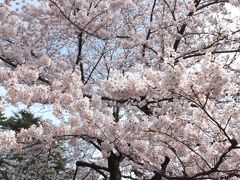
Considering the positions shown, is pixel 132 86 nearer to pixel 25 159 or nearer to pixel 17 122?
pixel 25 159

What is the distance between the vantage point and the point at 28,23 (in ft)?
32.0

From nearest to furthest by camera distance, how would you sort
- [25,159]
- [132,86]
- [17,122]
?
[132,86] < [25,159] < [17,122]

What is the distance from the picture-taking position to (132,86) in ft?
15.9

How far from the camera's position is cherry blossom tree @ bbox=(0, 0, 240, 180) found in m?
4.84

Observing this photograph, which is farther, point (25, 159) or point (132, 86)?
point (25, 159)

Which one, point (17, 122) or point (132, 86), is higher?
point (17, 122)

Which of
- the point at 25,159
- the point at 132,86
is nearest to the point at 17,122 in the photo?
the point at 25,159

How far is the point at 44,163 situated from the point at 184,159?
6967mm

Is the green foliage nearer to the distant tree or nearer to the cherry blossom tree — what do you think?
the distant tree

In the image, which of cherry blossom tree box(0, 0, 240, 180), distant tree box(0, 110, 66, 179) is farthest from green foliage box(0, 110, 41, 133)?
cherry blossom tree box(0, 0, 240, 180)

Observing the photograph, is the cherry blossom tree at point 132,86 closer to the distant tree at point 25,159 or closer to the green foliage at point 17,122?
the distant tree at point 25,159

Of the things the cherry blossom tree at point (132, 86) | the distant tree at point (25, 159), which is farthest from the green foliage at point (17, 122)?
the cherry blossom tree at point (132, 86)

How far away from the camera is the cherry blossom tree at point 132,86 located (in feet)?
15.9

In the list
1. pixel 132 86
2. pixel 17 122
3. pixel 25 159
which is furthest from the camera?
pixel 17 122
